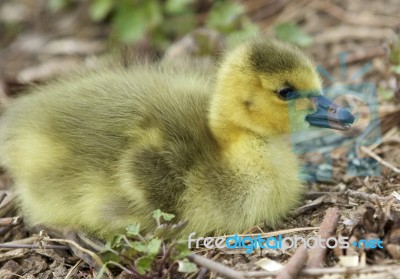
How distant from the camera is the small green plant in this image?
6.55 feet

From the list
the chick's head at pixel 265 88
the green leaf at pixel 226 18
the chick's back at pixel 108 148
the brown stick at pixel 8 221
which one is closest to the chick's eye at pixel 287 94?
the chick's head at pixel 265 88

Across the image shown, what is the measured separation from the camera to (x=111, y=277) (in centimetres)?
222

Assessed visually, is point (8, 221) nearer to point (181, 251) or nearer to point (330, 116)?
point (181, 251)

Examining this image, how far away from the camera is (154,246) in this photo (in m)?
1.99

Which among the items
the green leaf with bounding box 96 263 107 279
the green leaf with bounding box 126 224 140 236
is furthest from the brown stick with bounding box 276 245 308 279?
the green leaf with bounding box 96 263 107 279

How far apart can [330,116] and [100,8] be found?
237 centimetres

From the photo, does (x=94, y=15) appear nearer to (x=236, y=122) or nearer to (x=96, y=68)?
(x=96, y=68)

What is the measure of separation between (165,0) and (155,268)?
2.56 metres

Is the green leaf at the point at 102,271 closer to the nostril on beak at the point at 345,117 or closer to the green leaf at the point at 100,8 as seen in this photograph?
the nostril on beak at the point at 345,117

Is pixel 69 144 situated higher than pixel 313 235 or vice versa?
pixel 69 144

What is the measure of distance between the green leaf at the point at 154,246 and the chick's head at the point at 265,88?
20.8 inches

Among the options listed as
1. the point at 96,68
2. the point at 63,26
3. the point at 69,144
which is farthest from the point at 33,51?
the point at 69,144

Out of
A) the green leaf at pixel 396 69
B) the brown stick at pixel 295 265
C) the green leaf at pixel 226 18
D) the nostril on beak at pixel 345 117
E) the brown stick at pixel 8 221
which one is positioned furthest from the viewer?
the green leaf at pixel 226 18

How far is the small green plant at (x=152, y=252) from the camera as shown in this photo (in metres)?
2.00
